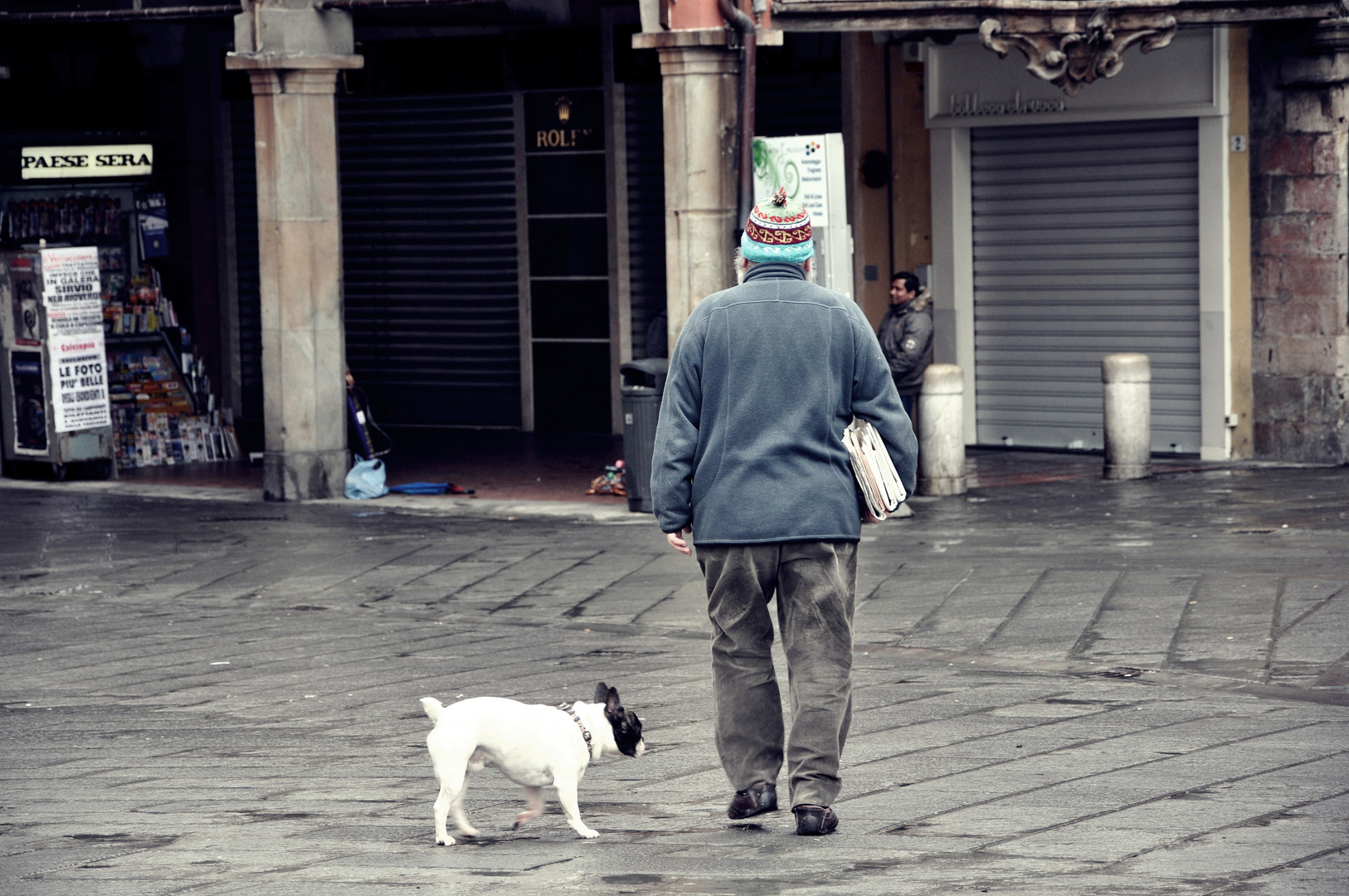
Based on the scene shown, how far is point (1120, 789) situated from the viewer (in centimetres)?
562

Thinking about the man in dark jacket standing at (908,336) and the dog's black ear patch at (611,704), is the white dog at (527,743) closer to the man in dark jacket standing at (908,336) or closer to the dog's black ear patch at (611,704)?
the dog's black ear patch at (611,704)

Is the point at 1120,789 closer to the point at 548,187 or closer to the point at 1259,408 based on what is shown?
the point at 1259,408

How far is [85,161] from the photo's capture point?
15898 millimetres

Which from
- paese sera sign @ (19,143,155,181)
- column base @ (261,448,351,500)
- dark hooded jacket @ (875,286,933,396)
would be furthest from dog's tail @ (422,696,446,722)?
paese sera sign @ (19,143,155,181)

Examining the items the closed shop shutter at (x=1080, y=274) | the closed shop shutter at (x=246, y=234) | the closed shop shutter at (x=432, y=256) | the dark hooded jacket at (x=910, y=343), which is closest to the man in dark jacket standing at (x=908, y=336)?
the dark hooded jacket at (x=910, y=343)

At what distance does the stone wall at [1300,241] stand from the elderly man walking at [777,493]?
9.94 metres

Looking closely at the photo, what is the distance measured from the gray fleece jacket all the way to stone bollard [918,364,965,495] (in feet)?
26.5

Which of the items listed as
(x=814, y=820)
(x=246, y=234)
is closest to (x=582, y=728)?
(x=814, y=820)

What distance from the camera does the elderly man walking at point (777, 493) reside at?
5121 mm

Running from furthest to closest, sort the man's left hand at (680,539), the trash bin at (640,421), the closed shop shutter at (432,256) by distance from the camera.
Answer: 1. the closed shop shutter at (432,256)
2. the trash bin at (640,421)
3. the man's left hand at (680,539)

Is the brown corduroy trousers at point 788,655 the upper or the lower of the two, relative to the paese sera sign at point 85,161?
lower

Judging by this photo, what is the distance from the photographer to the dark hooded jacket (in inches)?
519

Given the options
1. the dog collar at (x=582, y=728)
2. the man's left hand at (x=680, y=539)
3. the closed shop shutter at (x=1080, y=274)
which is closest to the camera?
the dog collar at (x=582, y=728)

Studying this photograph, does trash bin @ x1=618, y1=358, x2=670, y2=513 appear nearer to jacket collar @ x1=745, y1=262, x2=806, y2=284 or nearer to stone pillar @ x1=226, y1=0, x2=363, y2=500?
stone pillar @ x1=226, y1=0, x2=363, y2=500
